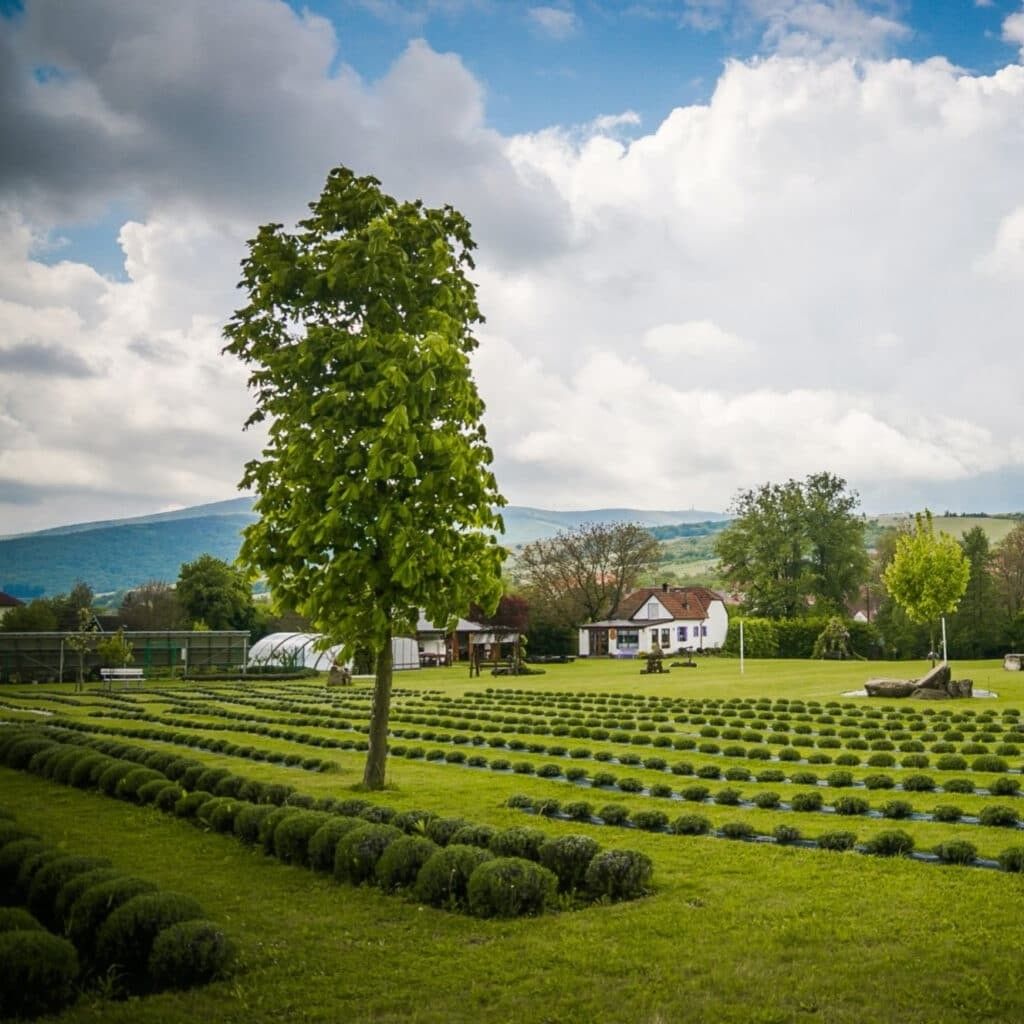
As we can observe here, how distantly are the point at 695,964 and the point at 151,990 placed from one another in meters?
4.32

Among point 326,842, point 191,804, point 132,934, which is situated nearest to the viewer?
point 132,934

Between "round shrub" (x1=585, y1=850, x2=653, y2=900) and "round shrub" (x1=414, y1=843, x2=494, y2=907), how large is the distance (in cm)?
110

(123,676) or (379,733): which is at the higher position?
(379,733)

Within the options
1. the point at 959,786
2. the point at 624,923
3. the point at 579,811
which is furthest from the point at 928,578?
the point at 624,923

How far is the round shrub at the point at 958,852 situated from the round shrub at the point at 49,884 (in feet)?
30.3

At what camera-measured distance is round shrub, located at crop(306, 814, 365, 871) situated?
11.2 meters

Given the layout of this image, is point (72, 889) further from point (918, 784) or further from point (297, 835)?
point (918, 784)

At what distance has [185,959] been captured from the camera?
757 cm

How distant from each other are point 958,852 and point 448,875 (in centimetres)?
588

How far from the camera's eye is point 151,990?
7621 mm

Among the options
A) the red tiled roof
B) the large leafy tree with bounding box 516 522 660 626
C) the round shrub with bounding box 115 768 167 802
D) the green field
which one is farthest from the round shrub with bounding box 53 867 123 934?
the red tiled roof

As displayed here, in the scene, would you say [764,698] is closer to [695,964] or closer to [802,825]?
[802,825]

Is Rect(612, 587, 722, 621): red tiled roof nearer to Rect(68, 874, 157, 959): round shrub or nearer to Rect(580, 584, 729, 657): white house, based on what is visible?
Rect(580, 584, 729, 657): white house

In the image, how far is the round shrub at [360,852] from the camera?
34.9 feet
